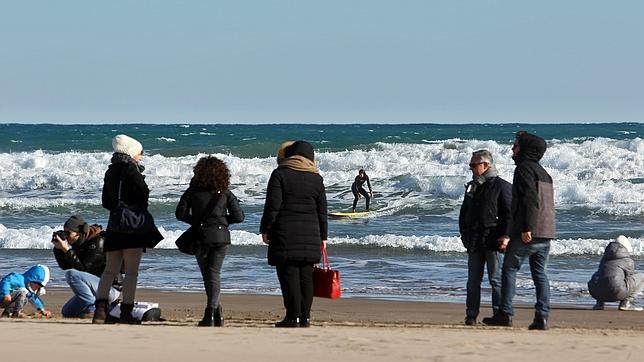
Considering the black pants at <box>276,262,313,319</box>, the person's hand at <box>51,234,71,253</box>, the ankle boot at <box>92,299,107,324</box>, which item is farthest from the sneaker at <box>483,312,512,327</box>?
the person's hand at <box>51,234,71,253</box>

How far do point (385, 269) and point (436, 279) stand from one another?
1.36 meters

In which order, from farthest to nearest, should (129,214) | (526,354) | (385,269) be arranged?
(385,269)
(129,214)
(526,354)

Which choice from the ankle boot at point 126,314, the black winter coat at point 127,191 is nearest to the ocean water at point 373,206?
the ankle boot at point 126,314

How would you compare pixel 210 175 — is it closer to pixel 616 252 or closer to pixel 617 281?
pixel 617 281

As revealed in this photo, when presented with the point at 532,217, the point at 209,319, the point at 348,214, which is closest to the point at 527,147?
the point at 532,217

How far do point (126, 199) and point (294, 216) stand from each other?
1288 millimetres

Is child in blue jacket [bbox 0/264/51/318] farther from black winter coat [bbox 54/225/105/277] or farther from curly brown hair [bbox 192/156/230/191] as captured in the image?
curly brown hair [bbox 192/156/230/191]

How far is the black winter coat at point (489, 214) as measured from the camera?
9.46m

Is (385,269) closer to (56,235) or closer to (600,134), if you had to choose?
(56,235)

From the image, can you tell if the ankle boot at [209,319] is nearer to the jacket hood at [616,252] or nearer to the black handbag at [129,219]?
the black handbag at [129,219]

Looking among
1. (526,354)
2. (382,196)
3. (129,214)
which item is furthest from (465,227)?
(382,196)

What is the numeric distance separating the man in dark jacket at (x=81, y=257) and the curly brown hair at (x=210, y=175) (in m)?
1.59

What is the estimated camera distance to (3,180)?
127 ft

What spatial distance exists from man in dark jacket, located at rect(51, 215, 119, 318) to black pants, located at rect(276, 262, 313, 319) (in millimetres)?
1979
